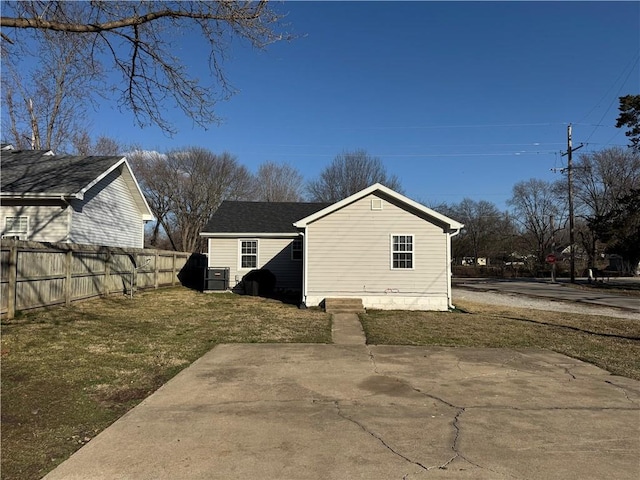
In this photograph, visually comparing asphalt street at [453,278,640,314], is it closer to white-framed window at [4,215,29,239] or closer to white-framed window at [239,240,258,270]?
white-framed window at [239,240,258,270]

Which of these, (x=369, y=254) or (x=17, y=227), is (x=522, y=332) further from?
(x=17, y=227)

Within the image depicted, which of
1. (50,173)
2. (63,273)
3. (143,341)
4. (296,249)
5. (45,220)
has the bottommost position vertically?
(143,341)

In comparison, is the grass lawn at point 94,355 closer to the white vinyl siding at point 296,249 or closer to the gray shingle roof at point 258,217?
the white vinyl siding at point 296,249

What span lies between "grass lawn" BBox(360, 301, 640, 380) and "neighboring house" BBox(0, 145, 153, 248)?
1109 cm

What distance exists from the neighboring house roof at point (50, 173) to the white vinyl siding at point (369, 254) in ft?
28.4

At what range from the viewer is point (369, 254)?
48.9 feet

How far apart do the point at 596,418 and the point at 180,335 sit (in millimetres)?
7490

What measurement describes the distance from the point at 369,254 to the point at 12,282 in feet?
33.1

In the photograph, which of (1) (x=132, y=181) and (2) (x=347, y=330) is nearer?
(2) (x=347, y=330)

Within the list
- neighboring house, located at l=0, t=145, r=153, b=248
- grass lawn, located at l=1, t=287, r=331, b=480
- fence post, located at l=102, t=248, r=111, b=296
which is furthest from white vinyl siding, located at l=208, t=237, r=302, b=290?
fence post, located at l=102, t=248, r=111, b=296

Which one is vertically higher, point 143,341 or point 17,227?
point 17,227

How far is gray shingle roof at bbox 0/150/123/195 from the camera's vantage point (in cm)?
1522

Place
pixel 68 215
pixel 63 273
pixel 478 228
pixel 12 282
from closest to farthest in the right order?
pixel 12 282
pixel 63 273
pixel 68 215
pixel 478 228

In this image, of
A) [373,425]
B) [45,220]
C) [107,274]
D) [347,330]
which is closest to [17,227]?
[45,220]
